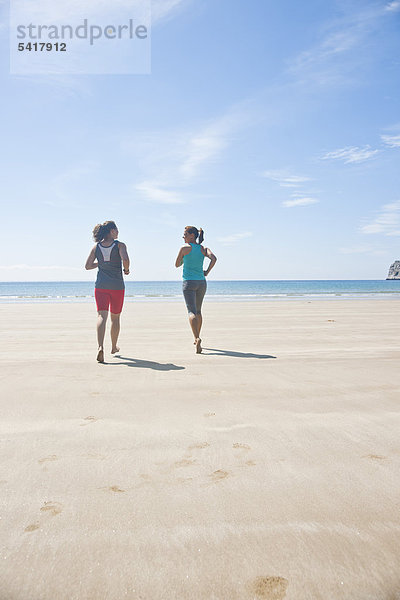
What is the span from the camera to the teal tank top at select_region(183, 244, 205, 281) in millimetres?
5691

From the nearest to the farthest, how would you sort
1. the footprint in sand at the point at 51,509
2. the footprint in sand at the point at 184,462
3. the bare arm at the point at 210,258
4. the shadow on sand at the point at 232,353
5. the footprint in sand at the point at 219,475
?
the footprint in sand at the point at 51,509 < the footprint in sand at the point at 219,475 < the footprint in sand at the point at 184,462 < the shadow on sand at the point at 232,353 < the bare arm at the point at 210,258

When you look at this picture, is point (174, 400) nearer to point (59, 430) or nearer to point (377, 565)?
point (59, 430)

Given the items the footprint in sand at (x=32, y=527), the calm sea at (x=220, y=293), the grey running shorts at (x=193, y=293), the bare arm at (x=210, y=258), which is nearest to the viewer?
Answer: the footprint in sand at (x=32, y=527)

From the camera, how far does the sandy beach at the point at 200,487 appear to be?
127 centimetres

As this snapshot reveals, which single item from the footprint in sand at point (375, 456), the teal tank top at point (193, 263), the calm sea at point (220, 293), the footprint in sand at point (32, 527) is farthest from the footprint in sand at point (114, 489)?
the calm sea at point (220, 293)

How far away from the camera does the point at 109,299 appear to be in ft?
17.0

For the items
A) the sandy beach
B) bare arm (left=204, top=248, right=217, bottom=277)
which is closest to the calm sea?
bare arm (left=204, top=248, right=217, bottom=277)

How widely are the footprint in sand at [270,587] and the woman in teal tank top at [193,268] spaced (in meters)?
4.36

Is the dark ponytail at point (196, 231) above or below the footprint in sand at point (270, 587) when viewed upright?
above

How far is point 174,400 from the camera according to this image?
3.03 meters

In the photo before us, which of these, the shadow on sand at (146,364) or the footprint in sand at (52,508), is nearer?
the footprint in sand at (52,508)

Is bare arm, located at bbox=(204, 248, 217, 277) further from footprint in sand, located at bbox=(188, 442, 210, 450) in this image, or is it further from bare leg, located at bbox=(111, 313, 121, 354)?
footprint in sand, located at bbox=(188, 442, 210, 450)

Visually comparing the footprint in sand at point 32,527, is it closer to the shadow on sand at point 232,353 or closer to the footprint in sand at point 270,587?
the footprint in sand at point 270,587

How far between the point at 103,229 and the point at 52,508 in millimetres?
3985
